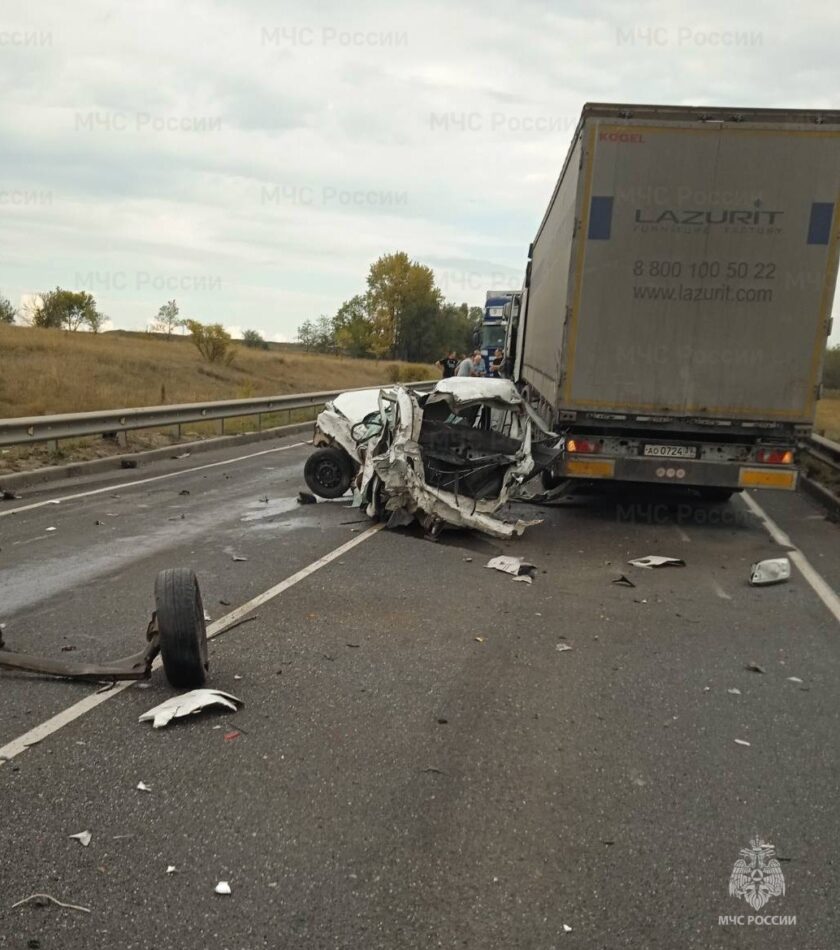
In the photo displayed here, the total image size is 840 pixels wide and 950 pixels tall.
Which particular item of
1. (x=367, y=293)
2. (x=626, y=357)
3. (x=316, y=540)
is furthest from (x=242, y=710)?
(x=367, y=293)

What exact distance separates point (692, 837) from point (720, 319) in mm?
6743

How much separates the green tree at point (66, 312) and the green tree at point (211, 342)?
18.0 metres

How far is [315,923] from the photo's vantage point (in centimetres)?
268

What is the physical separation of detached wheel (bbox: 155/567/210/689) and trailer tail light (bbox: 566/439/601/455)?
5.89 metres

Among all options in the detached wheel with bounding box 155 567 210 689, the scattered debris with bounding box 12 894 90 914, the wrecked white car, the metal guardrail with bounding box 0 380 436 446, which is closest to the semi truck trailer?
the wrecked white car

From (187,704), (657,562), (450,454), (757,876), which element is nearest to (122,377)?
(450,454)

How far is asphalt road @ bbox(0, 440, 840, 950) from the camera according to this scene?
2.76 meters

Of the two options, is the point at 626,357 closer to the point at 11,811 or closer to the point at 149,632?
the point at 149,632

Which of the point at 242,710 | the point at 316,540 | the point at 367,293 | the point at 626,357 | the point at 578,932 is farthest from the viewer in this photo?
the point at 367,293

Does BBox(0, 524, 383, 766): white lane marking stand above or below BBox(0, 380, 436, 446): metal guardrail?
below

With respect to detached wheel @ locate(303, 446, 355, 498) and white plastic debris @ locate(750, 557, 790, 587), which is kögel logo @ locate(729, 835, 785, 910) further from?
detached wheel @ locate(303, 446, 355, 498)

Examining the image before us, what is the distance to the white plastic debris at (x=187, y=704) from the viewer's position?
410 centimetres

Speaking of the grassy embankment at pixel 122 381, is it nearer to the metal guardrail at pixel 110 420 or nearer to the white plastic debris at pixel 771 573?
the metal guardrail at pixel 110 420

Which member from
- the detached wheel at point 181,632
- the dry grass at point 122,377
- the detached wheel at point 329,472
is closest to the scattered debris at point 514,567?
the detached wheel at point 329,472
